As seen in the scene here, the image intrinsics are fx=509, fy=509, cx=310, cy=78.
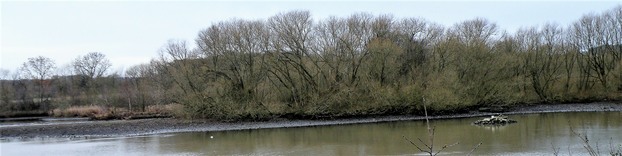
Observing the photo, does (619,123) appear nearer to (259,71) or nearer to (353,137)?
(353,137)

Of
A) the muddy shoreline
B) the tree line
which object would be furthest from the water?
the tree line

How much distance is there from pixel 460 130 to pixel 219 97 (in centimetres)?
1883

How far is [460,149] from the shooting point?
17.9m

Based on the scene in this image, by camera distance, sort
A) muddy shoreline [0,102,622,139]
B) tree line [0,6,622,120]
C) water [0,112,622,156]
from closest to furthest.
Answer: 1. water [0,112,622,156]
2. muddy shoreline [0,102,622,139]
3. tree line [0,6,622,120]

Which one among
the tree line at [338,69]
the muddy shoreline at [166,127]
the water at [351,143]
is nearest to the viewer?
the water at [351,143]

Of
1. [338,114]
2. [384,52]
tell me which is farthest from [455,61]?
[338,114]

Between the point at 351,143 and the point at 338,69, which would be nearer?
the point at 351,143

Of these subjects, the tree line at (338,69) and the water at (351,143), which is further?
the tree line at (338,69)

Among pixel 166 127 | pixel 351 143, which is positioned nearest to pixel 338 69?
pixel 166 127

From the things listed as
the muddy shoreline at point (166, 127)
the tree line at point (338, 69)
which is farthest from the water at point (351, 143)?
the tree line at point (338, 69)

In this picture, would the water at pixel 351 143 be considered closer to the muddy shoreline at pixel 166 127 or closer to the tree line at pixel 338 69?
the muddy shoreline at pixel 166 127

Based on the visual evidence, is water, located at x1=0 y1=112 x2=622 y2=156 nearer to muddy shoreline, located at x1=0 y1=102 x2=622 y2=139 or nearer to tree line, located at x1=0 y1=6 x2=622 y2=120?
muddy shoreline, located at x1=0 y1=102 x2=622 y2=139

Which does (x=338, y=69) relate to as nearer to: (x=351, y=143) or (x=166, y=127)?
(x=166, y=127)

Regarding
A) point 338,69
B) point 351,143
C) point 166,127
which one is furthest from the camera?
point 338,69
